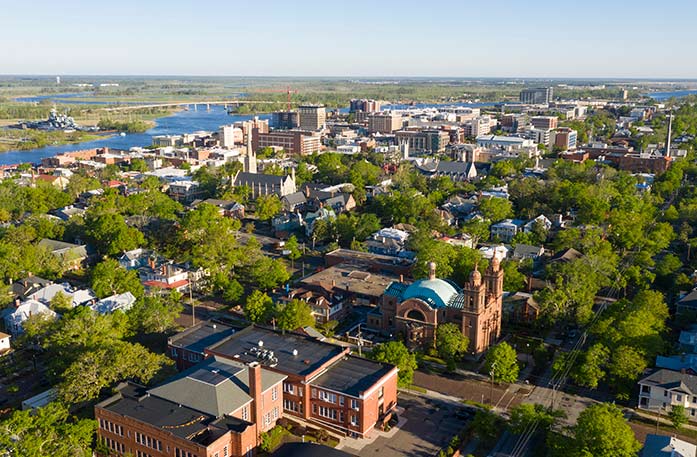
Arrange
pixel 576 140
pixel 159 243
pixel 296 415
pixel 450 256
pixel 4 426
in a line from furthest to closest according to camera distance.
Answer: pixel 576 140 → pixel 159 243 → pixel 450 256 → pixel 296 415 → pixel 4 426

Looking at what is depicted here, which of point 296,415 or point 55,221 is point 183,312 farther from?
point 55,221

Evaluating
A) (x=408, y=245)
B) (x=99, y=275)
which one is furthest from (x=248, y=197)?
(x=99, y=275)

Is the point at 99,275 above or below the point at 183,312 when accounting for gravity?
above

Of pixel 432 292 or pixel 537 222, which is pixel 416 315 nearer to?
pixel 432 292

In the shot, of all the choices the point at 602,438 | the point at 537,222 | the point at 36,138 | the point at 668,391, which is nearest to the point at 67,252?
the point at 537,222

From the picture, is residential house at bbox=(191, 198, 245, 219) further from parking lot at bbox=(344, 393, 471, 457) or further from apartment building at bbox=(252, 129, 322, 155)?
apartment building at bbox=(252, 129, 322, 155)

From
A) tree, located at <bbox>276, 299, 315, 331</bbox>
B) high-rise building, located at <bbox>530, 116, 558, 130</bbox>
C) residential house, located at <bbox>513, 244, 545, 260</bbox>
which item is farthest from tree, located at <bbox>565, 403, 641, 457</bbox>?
high-rise building, located at <bbox>530, 116, 558, 130</bbox>
